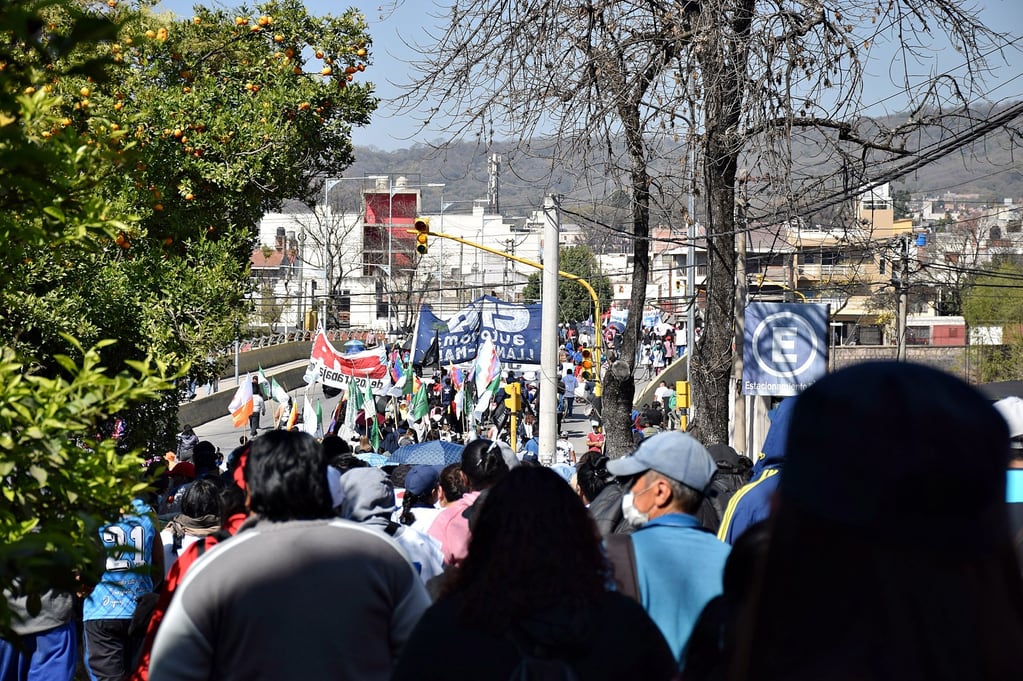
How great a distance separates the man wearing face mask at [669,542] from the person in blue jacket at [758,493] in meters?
0.58

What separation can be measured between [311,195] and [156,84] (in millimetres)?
1796

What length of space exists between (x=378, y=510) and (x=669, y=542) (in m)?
1.87

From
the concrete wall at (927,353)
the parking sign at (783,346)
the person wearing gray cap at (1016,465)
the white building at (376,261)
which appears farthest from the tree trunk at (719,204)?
the white building at (376,261)

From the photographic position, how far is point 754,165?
11234 millimetres

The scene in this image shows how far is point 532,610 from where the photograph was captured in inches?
98.5

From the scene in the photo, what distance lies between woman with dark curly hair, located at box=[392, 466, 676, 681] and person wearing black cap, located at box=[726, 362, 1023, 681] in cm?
128

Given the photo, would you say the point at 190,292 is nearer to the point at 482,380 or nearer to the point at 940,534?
the point at 940,534

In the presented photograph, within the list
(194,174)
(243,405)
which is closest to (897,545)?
(194,174)

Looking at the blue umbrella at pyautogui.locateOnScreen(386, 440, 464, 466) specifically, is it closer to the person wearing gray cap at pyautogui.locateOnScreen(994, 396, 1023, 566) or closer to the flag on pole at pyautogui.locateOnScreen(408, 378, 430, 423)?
the person wearing gray cap at pyautogui.locateOnScreen(994, 396, 1023, 566)

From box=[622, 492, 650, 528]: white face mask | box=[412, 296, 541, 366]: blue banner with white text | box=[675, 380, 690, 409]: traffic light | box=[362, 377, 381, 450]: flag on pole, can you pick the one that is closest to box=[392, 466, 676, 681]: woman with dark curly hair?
box=[622, 492, 650, 528]: white face mask

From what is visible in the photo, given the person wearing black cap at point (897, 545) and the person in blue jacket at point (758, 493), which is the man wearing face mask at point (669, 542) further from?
the person wearing black cap at point (897, 545)

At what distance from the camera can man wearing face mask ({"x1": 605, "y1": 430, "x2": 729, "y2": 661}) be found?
139 inches

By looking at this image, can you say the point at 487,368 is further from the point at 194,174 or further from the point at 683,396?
the point at 194,174

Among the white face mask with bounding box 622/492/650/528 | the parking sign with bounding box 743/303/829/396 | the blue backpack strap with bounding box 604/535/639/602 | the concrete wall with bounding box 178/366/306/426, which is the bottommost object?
the concrete wall with bounding box 178/366/306/426
